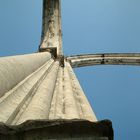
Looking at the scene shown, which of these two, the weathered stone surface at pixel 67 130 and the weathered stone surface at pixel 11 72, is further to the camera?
the weathered stone surface at pixel 11 72

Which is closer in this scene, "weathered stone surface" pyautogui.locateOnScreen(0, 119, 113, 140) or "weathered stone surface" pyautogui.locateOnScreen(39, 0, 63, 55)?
"weathered stone surface" pyautogui.locateOnScreen(0, 119, 113, 140)

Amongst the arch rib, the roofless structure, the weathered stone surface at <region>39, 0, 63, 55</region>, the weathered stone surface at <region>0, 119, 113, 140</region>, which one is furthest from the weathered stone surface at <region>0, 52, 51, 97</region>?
the arch rib

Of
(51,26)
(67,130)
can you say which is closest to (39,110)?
(67,130)

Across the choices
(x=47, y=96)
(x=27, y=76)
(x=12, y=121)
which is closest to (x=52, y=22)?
(x=27, y=76)

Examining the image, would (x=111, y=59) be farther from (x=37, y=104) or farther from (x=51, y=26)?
(x=37, y=104)

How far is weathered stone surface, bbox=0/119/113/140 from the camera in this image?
5.23 ft

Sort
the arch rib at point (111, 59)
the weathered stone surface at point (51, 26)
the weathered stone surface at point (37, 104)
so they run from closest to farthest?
the weathered stone surface at point (37, 104)
the weathered stone surface at point (51, 26)
the arch rib at point (111, 59)

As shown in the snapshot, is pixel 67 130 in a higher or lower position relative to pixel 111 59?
higher

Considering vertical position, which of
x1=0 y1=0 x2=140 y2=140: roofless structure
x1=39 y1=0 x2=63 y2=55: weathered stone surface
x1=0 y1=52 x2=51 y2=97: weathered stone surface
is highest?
x1=39 y1=0 x2=63 y2=55: weathered stone surface

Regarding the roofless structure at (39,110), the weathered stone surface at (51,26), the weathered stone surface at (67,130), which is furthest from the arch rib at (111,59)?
the weathered stone surface at (67,130)

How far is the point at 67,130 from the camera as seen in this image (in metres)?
1.66

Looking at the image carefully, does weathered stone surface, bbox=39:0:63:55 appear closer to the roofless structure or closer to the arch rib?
the arch rib

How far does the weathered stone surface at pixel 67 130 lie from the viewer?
1593 mm

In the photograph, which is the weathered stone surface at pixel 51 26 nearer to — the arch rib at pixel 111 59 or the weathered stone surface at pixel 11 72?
the arch rib at pixel 111 59
